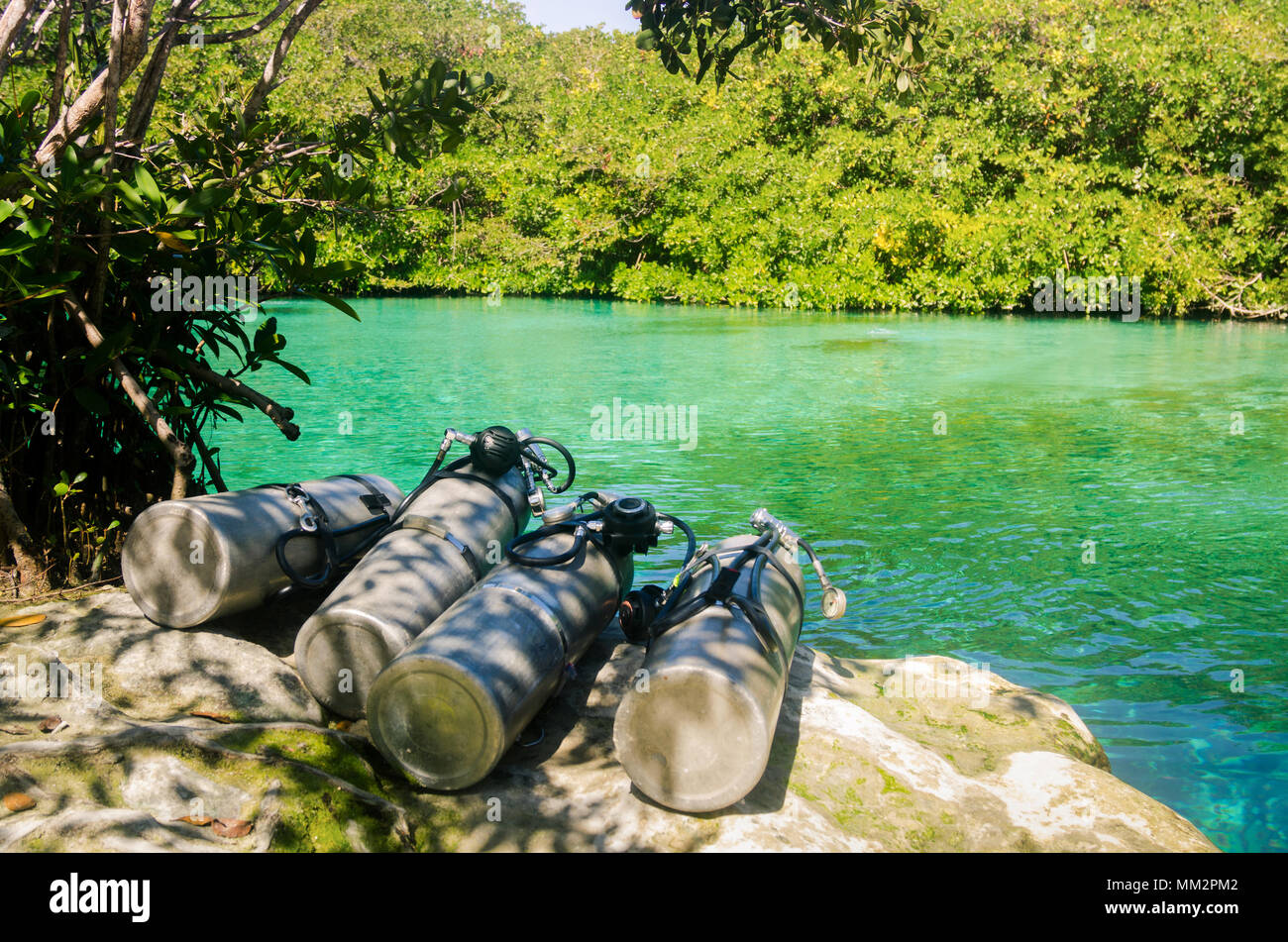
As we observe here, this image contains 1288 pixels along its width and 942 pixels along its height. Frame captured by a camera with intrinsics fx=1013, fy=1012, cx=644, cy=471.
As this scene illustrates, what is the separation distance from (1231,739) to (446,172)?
106ft

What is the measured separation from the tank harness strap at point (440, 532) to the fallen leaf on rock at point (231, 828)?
1.68 meters

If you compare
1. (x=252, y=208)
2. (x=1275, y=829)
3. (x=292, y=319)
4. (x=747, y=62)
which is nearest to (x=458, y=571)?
(x=252, y=208)

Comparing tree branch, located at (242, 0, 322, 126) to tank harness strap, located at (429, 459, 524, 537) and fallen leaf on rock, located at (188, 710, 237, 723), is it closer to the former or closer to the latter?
tank harness strap, located at (429, 459, 524, 537)

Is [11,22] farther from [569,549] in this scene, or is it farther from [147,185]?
[569,549]

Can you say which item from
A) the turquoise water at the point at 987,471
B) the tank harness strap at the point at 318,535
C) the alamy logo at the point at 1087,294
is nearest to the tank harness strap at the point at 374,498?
the tank harness strap at the point at 318,535

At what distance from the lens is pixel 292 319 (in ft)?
80.9

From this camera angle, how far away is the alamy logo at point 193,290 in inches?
204

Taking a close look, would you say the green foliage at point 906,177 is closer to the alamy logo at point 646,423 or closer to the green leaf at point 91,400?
the alamy logo at point 646,423

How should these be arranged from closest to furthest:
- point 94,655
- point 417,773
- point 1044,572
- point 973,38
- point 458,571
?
1. point 417,773
2. point 94,655
3. point 458,571
4. point 1044,572
5. point 973,38

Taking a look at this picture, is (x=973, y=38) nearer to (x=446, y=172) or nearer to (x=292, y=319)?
(x=446, y=172)

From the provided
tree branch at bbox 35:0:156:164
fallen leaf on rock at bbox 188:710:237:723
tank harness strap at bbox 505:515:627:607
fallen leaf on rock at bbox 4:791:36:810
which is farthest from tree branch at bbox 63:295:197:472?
fallen leaf on rock at bbox 4:791:36:810

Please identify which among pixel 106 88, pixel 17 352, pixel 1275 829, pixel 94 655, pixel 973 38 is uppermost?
pixel 973 38

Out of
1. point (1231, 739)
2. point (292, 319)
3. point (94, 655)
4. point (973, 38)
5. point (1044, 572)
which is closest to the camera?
point (94, 655)
